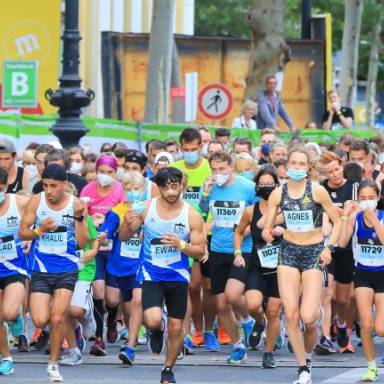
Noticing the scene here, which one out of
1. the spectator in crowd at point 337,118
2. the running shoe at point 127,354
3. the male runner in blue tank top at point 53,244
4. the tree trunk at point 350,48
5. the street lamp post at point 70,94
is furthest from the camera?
the tree trunk at point 350,48

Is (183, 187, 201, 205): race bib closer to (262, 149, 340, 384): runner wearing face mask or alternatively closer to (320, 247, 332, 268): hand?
(262, 149, 340, 384): runner wearing face mask

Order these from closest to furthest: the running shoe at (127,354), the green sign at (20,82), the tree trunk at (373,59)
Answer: the running shoe at (127,354) < the green sign at (20,82) < the tree trunk at (373,59)

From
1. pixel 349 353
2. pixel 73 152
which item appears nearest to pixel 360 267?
pixel 349 353

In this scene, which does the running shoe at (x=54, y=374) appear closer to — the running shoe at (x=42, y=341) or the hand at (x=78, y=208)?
the hand at (x=78, y=208)

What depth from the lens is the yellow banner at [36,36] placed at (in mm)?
38469

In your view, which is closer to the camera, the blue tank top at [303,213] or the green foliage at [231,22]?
the blue tank top at [303,213]

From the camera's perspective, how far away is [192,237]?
45.0ft

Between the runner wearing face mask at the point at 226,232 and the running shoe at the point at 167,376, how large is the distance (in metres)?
2.05

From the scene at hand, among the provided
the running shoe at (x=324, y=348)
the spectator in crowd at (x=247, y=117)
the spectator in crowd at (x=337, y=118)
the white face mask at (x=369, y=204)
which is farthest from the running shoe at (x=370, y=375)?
the spectator in crowd at (x=337, y=118)

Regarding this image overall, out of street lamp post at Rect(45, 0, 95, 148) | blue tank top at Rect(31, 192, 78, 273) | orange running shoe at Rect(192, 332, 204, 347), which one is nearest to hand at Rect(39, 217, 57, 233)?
blue tank top at Rect(31, 192, 78, 273)

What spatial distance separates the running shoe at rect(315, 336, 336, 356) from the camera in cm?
1622

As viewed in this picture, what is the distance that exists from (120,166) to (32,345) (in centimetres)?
208

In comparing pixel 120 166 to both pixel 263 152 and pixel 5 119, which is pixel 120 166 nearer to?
pixel 263 152

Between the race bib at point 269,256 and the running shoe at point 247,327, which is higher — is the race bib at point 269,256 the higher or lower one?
the higher one
